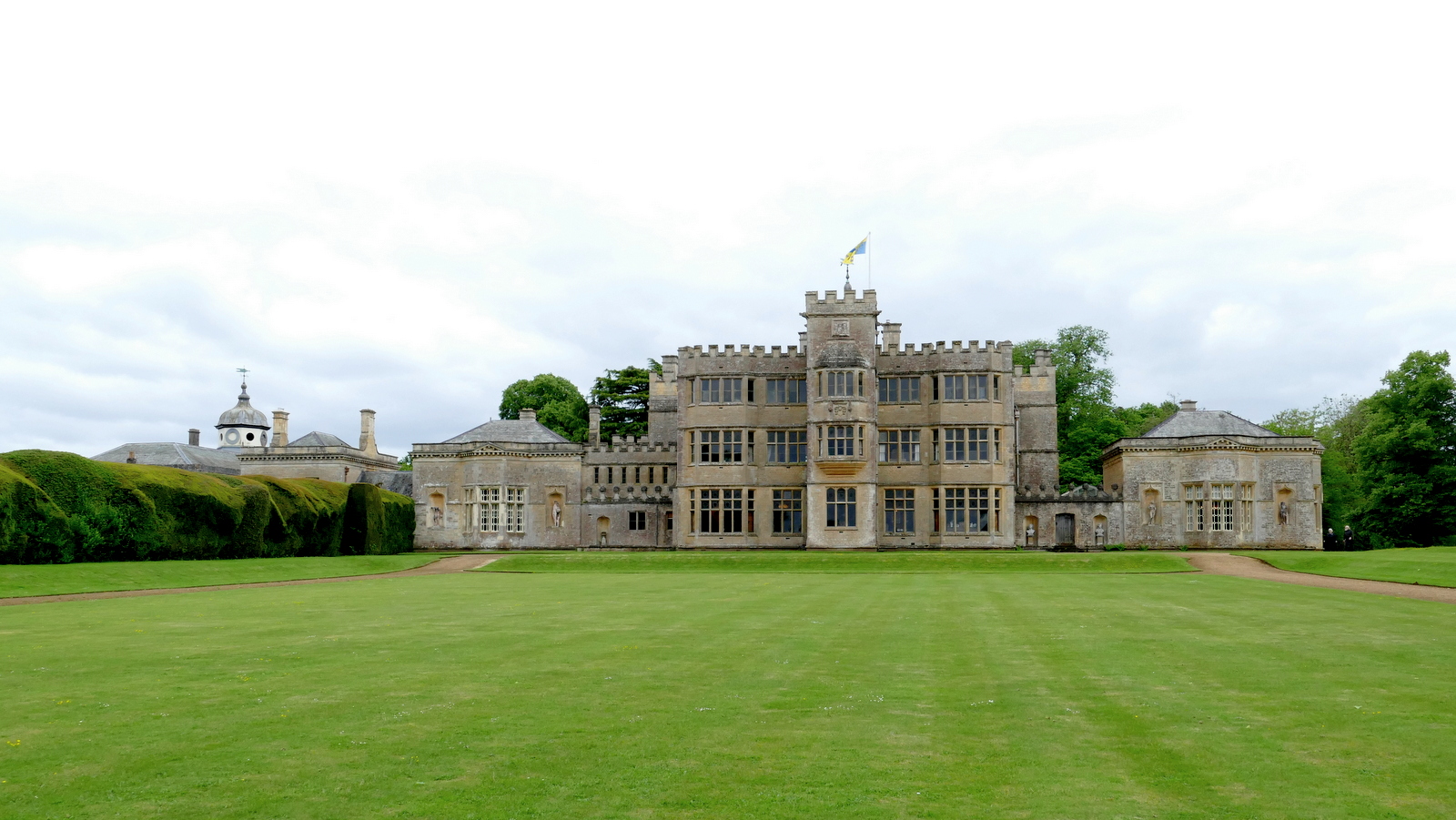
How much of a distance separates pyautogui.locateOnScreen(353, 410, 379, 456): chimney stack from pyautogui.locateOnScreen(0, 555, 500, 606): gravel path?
19.7 metres

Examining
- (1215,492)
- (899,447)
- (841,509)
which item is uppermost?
(899,447)

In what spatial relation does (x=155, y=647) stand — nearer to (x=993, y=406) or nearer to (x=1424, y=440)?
(x=993, y=406)

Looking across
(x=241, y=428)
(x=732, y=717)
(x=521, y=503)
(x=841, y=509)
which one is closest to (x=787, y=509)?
→ (x=841, y=509)

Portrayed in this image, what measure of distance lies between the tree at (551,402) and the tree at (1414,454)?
54.8 meters

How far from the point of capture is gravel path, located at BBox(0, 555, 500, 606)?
96.9 ft

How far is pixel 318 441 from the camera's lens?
6862cm

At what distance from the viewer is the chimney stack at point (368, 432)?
72250 mm

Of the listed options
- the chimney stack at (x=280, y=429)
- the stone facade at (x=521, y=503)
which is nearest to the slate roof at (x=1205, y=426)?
the stone facade at (x=521, y=503)

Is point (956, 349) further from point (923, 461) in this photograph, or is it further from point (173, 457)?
point (173, 457)

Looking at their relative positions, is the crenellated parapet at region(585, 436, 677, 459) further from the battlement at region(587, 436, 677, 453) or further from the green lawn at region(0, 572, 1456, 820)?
the green lawn at region(0, 572, 1456, 820)

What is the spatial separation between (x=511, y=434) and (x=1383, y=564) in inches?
1851

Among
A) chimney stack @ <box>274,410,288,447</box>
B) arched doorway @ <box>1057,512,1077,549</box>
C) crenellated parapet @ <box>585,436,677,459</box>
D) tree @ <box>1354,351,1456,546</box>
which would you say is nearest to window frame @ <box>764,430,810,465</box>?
crenellated parapet @ <box>585,436,677,459</box>

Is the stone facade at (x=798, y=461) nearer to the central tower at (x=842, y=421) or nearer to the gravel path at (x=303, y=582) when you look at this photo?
the central tower at (x=842, y=421)

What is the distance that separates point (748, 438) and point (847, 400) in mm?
6797
